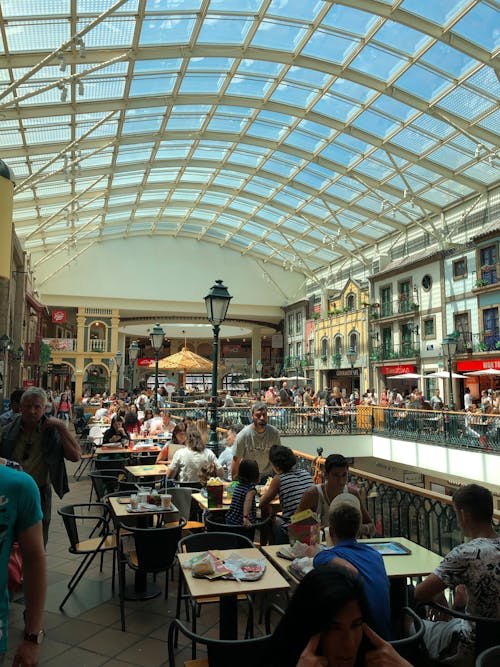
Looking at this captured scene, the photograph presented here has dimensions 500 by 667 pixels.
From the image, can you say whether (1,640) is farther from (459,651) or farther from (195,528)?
(195,528)

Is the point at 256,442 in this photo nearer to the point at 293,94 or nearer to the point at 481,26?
the point at 481,26

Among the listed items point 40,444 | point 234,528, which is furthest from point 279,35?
point 234,528

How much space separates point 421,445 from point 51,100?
55.9ft

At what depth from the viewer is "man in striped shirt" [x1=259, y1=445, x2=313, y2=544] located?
15.2 ft

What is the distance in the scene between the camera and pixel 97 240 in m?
35.2

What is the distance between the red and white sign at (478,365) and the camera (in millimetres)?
20844

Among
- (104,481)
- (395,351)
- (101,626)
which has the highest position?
(395,351)

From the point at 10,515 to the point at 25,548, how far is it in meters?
0.15

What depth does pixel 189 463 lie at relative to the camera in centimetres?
654

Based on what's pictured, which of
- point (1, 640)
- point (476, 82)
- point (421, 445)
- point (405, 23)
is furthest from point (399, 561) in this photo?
point (476, 82)

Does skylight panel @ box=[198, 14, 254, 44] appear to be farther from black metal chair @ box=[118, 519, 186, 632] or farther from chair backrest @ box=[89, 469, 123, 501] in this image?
black metal chair @ box=[118, 519, 186, 632]

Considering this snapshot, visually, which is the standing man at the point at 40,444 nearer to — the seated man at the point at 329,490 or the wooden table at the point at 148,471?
the seated man at the point at 329,490

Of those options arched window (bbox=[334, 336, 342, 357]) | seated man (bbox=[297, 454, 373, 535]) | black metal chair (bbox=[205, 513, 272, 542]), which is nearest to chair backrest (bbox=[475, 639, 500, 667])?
seated man (bbox=[297, 454, 373, 535])

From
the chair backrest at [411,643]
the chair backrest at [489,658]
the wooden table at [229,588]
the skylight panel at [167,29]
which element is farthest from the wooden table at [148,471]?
the skylight panel at [167,29]
